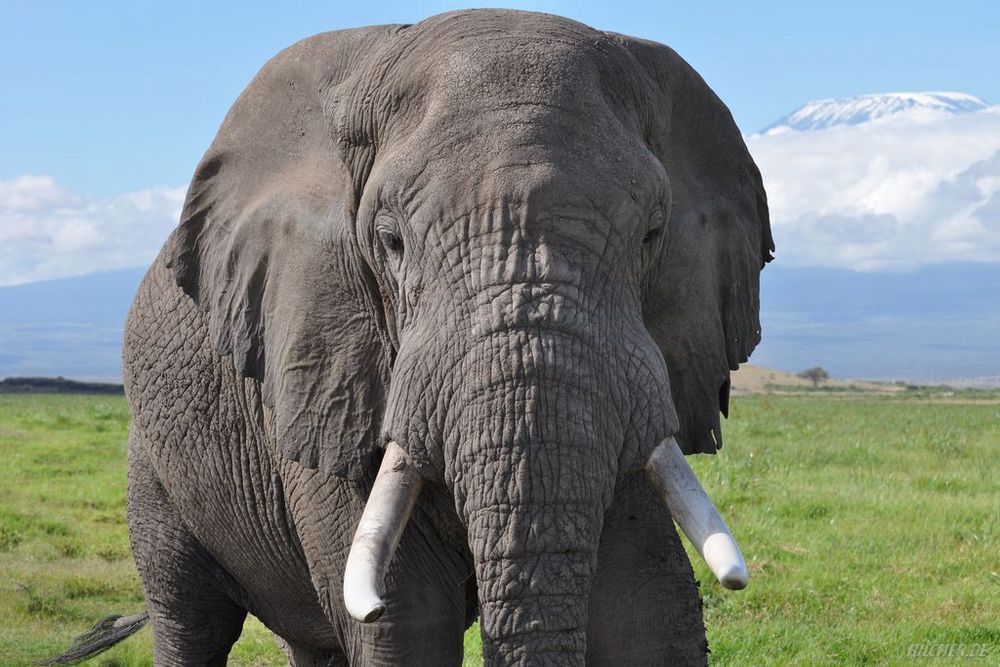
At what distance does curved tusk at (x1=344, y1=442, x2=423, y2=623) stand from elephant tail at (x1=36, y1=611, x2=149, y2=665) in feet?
13.5

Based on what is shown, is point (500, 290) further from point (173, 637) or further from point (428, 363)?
point (173, 637)

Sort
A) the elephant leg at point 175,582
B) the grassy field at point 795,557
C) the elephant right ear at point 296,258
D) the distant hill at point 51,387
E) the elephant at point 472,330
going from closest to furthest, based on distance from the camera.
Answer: the elephant at point 472,330 → the elephant right ear at point 296,258 → the elephant leg at point 175,582 → the grassy field at point 795,557 → the distant hill at point 51,387

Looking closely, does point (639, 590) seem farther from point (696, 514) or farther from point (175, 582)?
point (175, 582)

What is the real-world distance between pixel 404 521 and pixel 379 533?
0.31 feet

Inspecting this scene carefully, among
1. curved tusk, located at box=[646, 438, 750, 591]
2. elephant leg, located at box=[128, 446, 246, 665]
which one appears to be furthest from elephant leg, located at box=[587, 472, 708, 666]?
elephant leg, located at box=[128, 446, 246, 665]

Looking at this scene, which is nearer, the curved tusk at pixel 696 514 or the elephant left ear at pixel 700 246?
the curved tusk at pixel 696 514

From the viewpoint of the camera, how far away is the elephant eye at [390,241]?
12.2ft

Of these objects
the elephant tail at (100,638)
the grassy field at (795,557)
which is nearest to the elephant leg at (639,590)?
the grassy field at (795,557)

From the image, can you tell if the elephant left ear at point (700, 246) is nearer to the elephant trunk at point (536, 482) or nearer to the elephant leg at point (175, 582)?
the elephant trunk at point (536, 482)

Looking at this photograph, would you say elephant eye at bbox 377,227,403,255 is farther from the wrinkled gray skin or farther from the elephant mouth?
the elephant mouth

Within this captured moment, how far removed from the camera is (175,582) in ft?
19.4

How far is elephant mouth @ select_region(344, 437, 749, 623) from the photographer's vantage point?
324 cm

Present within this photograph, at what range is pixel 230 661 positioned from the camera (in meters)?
8.11

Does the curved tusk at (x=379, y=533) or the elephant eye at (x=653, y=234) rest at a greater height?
the elephant eye at (x=653, y=234)
